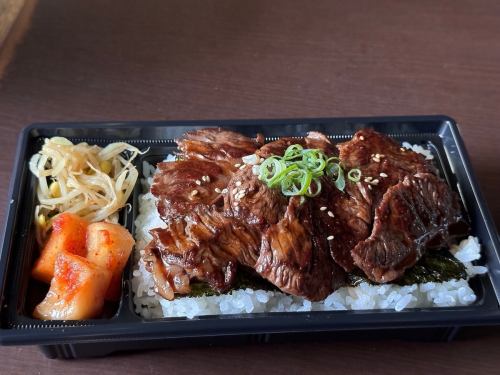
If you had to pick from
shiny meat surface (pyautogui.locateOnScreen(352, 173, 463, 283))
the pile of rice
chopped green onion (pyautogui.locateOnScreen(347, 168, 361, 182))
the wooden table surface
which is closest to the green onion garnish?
chopped green onion (pyautogui.locateOnScreen(347, 168, 361, 182))

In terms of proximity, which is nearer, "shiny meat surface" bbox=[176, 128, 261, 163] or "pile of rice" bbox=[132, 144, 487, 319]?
"pile of rice" bbox=[132, 144, 487, 319]

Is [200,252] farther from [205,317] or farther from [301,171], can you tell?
[301,171]

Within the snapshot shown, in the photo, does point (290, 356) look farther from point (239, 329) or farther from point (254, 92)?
point (254, 92)

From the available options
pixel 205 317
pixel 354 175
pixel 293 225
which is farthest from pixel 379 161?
pixel 205 317

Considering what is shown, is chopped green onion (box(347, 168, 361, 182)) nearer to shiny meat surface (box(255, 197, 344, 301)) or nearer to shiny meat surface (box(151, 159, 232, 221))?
shiny meat surface (box(255, 197, 344, 301))

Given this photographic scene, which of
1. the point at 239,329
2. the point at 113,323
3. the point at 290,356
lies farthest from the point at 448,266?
the point at 113,323
